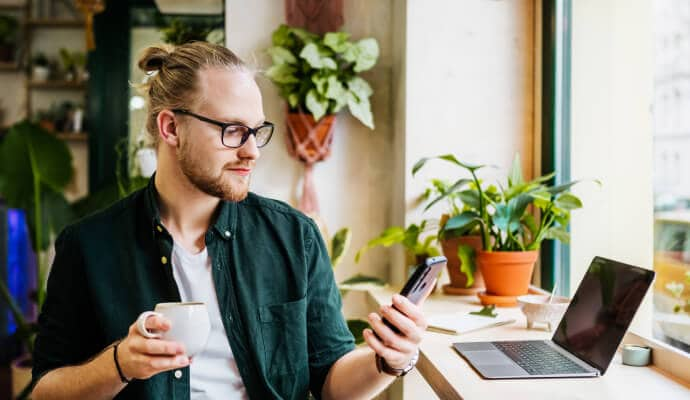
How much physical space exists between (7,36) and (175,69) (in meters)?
3.89

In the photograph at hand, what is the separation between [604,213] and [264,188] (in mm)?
1359

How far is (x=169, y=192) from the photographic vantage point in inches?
59.6

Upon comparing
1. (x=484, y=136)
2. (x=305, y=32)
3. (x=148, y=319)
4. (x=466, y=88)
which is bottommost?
(x=148, y=319)

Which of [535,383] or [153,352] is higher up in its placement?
[153,352]

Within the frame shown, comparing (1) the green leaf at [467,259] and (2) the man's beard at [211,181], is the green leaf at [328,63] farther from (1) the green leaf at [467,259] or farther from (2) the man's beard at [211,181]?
(2) the man's beard at [211,181]

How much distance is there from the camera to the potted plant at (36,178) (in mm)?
3152

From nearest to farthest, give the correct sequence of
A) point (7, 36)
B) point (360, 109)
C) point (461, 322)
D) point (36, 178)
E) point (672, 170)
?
1. point (672, 170)
2. point (461, 322)
3. point (360, 109)
4. point (36, 178)
5. point (7, 36)

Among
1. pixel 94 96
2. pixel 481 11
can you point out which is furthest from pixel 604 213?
pixel 94 96

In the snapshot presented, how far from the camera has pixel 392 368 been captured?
1.30 meters

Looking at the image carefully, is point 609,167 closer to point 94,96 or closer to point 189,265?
point 189,265

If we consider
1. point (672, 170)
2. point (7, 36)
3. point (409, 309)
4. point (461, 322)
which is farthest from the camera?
point (7, 36)

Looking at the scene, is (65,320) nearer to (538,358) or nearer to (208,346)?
(208,346)

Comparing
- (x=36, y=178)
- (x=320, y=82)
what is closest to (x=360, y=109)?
(x=320, y=82)

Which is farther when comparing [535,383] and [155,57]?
[155,57]
